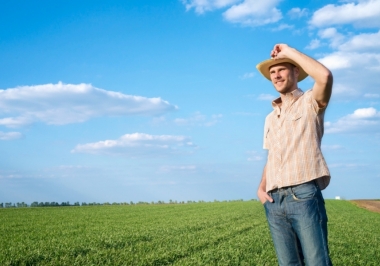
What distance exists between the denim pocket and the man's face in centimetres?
92

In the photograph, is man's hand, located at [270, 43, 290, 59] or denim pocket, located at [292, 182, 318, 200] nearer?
denim pocket, located at [292, 182, 318, 200]

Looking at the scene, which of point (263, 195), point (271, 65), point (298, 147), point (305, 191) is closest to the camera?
point (305, 191)

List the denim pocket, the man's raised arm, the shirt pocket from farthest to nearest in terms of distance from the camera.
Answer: the shirt pocket
the denim pocket
the man's raised arm

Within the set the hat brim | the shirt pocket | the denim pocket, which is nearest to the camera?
the denim pocket

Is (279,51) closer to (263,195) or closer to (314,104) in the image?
(314,104)

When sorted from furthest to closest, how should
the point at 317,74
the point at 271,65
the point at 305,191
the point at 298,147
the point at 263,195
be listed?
the point at 271,65
the point at 263,195
the point at 298,147
the point at 305,191
the point at 317,74

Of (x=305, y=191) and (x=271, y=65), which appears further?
(x=271, y=65)

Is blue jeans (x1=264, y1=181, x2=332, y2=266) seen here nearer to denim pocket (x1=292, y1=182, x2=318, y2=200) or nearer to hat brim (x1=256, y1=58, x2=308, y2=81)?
denim pocket (x1=292, y1=182, x2=318, y2=200)

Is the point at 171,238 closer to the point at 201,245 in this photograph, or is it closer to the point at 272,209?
the point at 201,245

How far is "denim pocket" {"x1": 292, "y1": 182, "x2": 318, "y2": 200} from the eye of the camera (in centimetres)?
372

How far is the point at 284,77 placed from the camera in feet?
13.4

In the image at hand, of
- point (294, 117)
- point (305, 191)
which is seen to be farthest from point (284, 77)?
point (305, 191)

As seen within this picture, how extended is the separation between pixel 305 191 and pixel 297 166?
8.8 inches

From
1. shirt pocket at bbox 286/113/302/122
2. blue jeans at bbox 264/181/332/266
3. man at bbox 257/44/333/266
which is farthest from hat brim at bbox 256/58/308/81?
blue jeans at bbox 264/181/332/266
